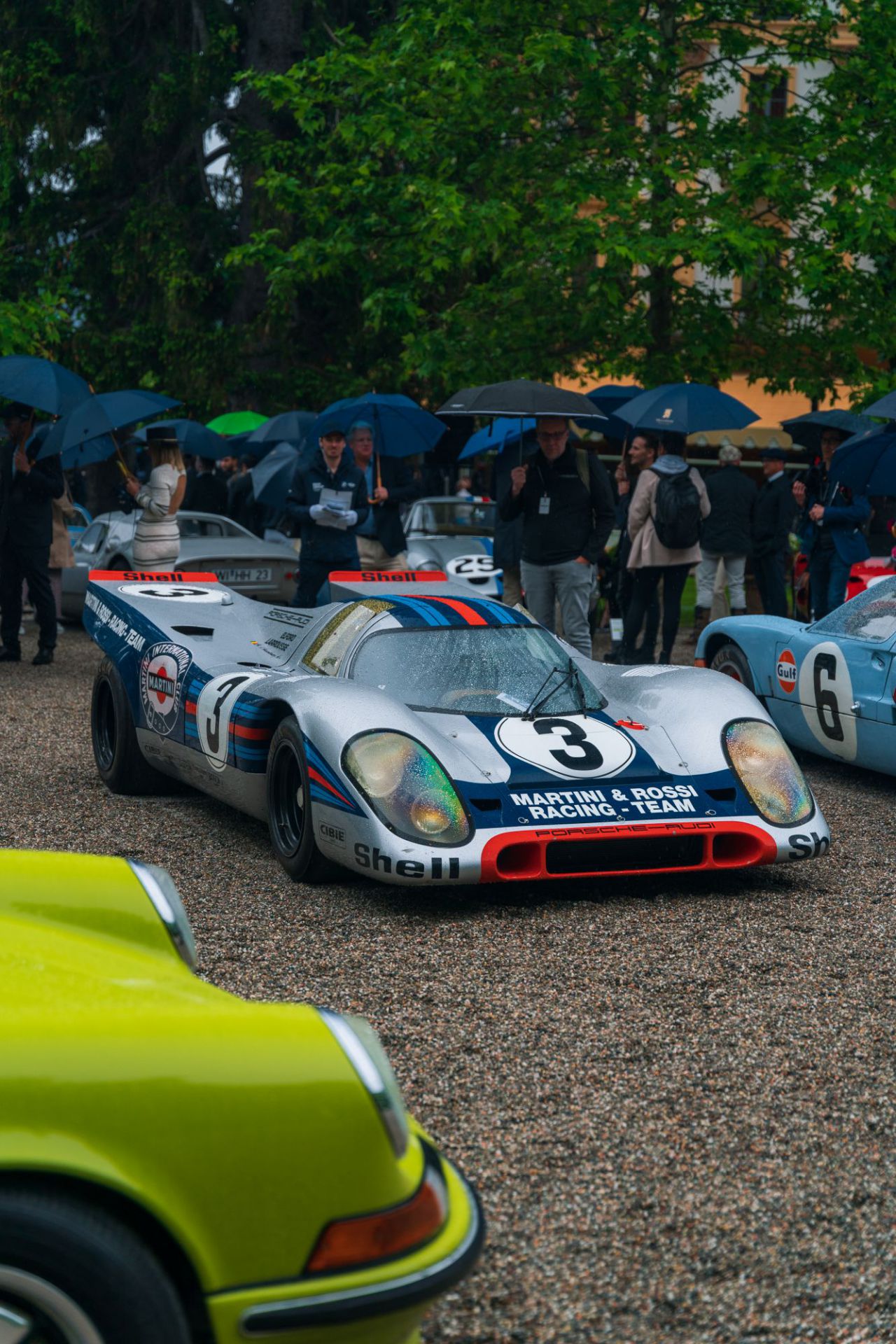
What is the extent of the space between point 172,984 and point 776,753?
3.77 m

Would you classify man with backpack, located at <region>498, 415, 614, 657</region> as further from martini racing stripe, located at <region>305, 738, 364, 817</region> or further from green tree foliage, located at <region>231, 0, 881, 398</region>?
green tree foliage, located at <region>231, 0, 881, 398</region>

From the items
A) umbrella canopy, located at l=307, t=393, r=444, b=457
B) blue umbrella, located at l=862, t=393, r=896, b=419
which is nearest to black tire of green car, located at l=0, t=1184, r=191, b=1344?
blue umbrella, located at l=862, t=393, r=896, b=419

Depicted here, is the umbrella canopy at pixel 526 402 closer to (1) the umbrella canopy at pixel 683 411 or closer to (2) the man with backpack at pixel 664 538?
(2) the man with backpack at pixel 664 538

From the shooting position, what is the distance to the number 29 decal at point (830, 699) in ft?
25.5

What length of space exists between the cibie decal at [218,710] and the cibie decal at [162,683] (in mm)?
289

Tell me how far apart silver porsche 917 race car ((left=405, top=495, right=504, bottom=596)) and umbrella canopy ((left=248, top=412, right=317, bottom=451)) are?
2074mm

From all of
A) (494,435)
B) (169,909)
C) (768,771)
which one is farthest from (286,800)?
(494,435)

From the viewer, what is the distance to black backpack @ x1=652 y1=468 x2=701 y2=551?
10906 millimetres

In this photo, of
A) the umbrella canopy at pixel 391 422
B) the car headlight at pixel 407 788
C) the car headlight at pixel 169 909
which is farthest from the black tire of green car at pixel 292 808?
the umbrella canopy at pixel 391 422

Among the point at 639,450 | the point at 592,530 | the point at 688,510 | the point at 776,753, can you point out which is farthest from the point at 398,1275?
the point at 639,450

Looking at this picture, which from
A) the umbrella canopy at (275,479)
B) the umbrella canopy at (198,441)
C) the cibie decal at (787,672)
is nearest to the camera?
the cibie decal at (787,672)

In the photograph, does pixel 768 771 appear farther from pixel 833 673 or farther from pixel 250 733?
pixel 833 673

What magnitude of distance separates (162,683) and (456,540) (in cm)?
868

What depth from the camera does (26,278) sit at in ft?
82.6
